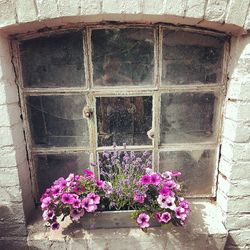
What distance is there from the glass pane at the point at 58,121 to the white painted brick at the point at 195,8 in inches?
34.4

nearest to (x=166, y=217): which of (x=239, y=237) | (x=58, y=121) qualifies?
(x=239, y=237)

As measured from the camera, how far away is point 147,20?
1.55m

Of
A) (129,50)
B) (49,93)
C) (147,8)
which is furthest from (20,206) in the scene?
→ (147,8)

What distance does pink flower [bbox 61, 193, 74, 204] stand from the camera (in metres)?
1.54

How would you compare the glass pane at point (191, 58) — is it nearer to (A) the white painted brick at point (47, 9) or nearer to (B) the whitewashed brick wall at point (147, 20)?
(B) the whitewashed brick wall at point (147, 20)

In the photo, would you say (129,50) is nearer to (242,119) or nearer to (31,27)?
(31,27)

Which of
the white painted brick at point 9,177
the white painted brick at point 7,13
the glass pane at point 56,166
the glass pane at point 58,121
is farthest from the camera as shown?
the glass pane at point 56,166

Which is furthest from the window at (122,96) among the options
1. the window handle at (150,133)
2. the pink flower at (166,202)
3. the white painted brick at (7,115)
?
the pink flower at (166,202)

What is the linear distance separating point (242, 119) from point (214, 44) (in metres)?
0.54

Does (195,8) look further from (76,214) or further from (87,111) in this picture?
(76,214)

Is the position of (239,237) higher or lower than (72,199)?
lower

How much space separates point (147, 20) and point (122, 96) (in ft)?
1.71

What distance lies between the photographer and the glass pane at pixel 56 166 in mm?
1845

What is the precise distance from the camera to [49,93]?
172 cm
